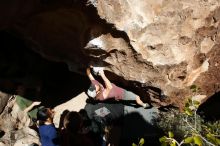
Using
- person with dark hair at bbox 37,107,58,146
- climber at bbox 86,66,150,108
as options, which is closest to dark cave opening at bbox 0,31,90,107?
climber at bbox 86,66,150,108

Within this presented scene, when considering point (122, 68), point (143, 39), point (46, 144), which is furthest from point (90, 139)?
point (143, 39)

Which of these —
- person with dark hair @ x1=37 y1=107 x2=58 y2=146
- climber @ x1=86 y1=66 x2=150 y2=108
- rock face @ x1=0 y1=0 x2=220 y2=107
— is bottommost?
person with dark hair @ x1=37 y1=107 x2=58 y2=146

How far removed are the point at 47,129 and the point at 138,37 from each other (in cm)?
166

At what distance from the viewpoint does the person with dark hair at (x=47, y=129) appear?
261 inches

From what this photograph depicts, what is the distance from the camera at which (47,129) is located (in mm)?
6633

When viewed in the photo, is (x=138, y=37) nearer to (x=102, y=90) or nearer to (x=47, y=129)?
(x=102, y=90)

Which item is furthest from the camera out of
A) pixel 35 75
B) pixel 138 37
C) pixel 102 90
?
pixel 35 75

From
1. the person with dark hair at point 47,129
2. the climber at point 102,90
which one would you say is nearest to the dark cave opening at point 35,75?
the climber at point 102,90

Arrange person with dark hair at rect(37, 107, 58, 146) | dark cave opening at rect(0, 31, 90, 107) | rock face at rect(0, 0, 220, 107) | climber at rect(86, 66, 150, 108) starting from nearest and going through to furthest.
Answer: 1. rock face at rect(0, 0, 220, 107)
2. person with dark hair at rect(37, 107, 58, 146)
3. climber at rect(86, 66, 150, 108)
4. dark cave opening at rect(0, 31, 90, 107)

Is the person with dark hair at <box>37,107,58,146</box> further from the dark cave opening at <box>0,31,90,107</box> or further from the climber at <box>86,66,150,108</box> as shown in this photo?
the dark cave opening at <box>0,31,90,107</box>

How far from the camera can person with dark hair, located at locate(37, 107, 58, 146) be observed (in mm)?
Answer: 6625

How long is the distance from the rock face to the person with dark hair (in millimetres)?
1008

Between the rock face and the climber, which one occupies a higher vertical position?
the rock face

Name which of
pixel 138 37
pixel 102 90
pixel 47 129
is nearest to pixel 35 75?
pixel 102 90
